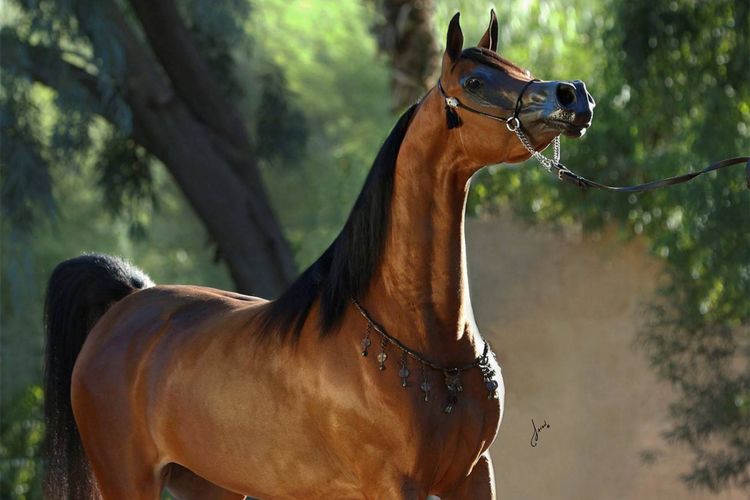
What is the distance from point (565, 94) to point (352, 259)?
77 cm

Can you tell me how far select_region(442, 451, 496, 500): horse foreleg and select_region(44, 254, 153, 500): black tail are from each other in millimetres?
1546

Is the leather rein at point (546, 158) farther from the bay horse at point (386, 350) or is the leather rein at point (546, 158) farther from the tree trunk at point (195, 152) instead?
the tree trunk at point (195, 152)

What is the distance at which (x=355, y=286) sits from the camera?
3.46 metres

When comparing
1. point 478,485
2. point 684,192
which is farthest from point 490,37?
point 684,192

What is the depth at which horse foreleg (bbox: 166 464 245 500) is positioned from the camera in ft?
14.3

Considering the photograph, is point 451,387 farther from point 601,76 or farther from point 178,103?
point 178,103

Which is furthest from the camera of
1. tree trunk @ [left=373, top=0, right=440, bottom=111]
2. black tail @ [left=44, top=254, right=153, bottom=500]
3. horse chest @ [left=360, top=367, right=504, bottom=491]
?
tree trunk @ [left=373, top=0, right=440, bottom=111]

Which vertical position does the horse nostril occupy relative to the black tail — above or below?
above

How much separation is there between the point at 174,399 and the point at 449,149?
4.18 feet

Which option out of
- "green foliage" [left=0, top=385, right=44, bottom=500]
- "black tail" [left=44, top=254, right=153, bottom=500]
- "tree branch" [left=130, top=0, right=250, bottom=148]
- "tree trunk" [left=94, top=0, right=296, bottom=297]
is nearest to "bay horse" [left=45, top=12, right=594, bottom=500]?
"black tail" [left=44, top=254, right=153, bottom=500]

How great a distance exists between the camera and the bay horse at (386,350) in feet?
10.5

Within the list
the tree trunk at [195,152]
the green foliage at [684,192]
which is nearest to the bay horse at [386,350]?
the green foliage at [684,192]

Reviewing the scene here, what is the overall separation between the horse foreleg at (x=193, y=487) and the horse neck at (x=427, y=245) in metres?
1.28

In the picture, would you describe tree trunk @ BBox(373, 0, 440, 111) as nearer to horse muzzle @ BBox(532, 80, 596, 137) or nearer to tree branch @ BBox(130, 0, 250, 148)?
tree branch @ BBox(130, 0, 250, 148)
